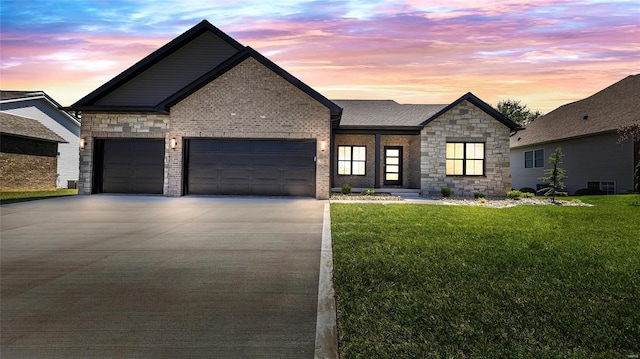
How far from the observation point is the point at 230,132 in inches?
587

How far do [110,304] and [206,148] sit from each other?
490 inches

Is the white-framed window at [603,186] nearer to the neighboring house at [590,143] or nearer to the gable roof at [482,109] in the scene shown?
the neighboring house at [590,143]

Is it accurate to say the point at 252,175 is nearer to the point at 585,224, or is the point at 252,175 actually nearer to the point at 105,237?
the point at 105,237

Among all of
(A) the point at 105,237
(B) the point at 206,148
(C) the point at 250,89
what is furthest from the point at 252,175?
(A) the point at 105,237

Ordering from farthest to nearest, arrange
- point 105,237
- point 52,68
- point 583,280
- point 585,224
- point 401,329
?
point 52,68, point 585,224, point 105,237, point 583,280, point 401,329

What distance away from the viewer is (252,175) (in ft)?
50.2

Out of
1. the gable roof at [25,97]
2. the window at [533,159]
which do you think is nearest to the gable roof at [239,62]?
the gable roof at [25,97]

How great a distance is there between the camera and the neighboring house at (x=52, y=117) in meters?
23.5

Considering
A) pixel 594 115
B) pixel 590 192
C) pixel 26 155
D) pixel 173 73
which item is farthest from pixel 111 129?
pixel 594 115

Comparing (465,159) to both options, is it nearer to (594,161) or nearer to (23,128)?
(594,161)

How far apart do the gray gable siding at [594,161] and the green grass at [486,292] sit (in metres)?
13.5

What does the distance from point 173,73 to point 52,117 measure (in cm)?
1703

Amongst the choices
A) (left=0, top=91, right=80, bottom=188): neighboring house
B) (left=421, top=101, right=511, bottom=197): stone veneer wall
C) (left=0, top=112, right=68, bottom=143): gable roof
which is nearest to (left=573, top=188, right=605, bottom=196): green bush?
(left=421, top=101, right=511, bottom=197): stone veneer wall

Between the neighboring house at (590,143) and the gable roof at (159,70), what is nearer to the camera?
the gable roof at (159,70)
